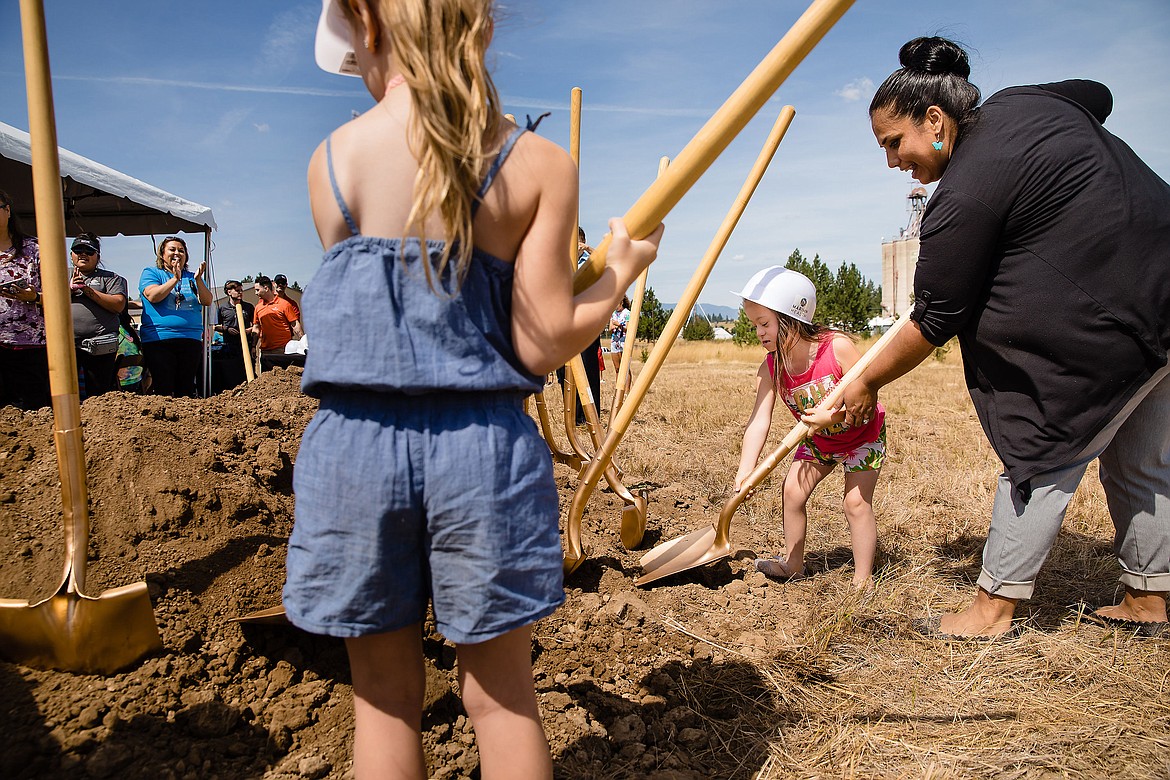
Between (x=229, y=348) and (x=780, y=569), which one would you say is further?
(x=229, y=348)

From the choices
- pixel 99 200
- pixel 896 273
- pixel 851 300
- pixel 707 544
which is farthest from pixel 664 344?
pixel 896 273

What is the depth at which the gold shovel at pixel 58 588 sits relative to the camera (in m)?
1.56

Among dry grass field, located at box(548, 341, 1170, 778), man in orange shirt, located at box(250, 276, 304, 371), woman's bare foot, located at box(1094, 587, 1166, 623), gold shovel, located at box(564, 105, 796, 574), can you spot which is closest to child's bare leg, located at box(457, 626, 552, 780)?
dry grass field, located at box(548, 341, 1170, 778)

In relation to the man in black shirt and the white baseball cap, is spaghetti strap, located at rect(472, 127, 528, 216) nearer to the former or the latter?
the white baseball cap

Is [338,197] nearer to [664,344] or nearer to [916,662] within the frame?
[664,344]

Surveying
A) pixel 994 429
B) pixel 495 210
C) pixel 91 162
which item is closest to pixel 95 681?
pixel 495 210

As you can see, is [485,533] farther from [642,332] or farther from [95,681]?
[642,332]

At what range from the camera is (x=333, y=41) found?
1.09 m

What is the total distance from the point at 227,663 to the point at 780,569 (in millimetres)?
2070

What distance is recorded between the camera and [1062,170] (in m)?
1.90

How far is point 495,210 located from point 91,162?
6.94 m

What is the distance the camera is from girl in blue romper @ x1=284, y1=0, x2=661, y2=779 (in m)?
0.97

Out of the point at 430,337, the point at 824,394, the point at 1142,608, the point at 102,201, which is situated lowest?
the point at 1142,608

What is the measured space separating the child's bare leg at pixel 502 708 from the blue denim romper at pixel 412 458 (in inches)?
3.7
